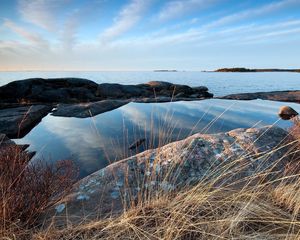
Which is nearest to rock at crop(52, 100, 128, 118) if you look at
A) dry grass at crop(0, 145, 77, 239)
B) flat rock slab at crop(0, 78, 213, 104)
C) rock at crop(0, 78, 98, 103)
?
flat rock slab at crop(0, 78, 213, 104)

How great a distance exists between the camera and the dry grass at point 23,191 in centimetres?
335

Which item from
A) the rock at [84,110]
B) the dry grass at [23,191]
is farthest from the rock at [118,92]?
the dry grass at [23,191]

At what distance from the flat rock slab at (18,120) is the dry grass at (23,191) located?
9.50m

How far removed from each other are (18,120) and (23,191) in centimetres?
1371

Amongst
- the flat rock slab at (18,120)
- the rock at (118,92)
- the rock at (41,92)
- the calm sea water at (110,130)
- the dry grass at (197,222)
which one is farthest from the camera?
the rock at (118,92)

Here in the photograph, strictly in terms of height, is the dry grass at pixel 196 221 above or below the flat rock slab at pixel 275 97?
above

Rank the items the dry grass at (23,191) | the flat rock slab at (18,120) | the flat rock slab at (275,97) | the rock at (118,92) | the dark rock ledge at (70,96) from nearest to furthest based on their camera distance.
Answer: the dry grass at (23,191) < the flat rock slab at (18,120) < the dark rock ledge at (70,96) < the flat rock slab at (275,97) < the rock at (118,92)

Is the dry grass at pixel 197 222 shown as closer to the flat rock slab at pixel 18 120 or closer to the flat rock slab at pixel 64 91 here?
the flat rock slab at pixel 18 120

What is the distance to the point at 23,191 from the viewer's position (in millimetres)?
4039

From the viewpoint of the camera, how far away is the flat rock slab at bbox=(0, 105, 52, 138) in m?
15.1

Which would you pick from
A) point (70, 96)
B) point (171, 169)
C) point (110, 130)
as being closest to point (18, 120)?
point (110, 130)

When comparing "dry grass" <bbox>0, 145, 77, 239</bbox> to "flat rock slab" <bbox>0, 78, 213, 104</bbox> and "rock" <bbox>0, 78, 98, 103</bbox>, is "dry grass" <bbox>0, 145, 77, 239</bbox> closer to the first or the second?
"flat rock slab" <bbox>0, 78, 213, 104</bbox>

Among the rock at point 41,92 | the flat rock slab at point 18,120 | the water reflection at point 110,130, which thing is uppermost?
the rock at point 41,92

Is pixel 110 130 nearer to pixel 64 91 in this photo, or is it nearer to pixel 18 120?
pixel 18 120
